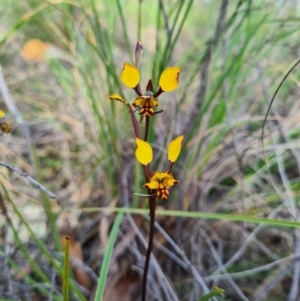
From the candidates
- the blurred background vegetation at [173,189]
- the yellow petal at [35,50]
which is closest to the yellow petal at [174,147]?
the blurred background vegetation at [173,189]

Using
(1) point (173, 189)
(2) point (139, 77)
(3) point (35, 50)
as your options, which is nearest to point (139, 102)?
(2) point (139, 77)

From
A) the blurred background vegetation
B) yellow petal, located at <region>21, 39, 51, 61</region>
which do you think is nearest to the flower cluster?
the blurred background vegetation

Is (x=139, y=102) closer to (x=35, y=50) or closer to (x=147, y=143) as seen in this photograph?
(x=147, y=143)

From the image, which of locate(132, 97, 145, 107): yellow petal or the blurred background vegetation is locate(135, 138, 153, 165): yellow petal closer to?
locate(132, 97, 145, 107): yellow petal

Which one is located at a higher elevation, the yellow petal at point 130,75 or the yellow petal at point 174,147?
the yellow petal at point 130,75

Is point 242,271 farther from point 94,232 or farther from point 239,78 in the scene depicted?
point 239,78

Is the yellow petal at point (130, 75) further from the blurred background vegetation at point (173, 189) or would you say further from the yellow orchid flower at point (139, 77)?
the blurred background vegetation at point (173, 189)
